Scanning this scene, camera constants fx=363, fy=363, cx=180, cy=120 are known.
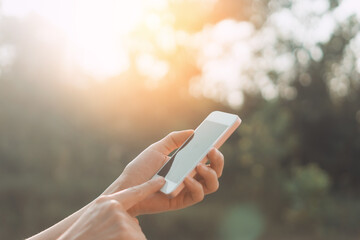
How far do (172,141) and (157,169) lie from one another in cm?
13

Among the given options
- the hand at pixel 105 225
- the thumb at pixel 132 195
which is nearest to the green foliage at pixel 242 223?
the thumb at pixel 132 195

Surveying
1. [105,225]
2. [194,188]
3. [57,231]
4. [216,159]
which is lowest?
[57,231]

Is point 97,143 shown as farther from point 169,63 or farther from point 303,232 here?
point 303,232

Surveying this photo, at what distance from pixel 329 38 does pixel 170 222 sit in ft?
19.9

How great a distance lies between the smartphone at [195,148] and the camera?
4.09ft

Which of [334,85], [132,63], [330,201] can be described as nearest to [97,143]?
[132,63]

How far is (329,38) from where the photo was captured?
29.8 feet

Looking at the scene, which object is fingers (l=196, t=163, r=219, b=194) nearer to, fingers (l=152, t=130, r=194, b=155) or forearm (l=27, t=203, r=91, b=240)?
fingers (l=152, t=130, r=194, b=155)

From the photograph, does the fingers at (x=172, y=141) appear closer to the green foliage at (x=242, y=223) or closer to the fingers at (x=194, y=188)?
the fingers at (x=194, y=188)

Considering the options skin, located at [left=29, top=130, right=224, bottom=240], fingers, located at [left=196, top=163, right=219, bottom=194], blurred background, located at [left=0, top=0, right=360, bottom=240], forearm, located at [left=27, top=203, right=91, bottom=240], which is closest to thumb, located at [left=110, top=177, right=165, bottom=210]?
skin, located at [left=29, top=130, right=224, bottom=240]

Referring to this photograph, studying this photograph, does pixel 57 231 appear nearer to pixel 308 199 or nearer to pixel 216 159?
pixel 216 159

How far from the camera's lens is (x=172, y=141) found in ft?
4.84

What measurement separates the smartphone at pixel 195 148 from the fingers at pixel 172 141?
0.03m

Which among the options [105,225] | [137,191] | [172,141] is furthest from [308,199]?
[105,225]
